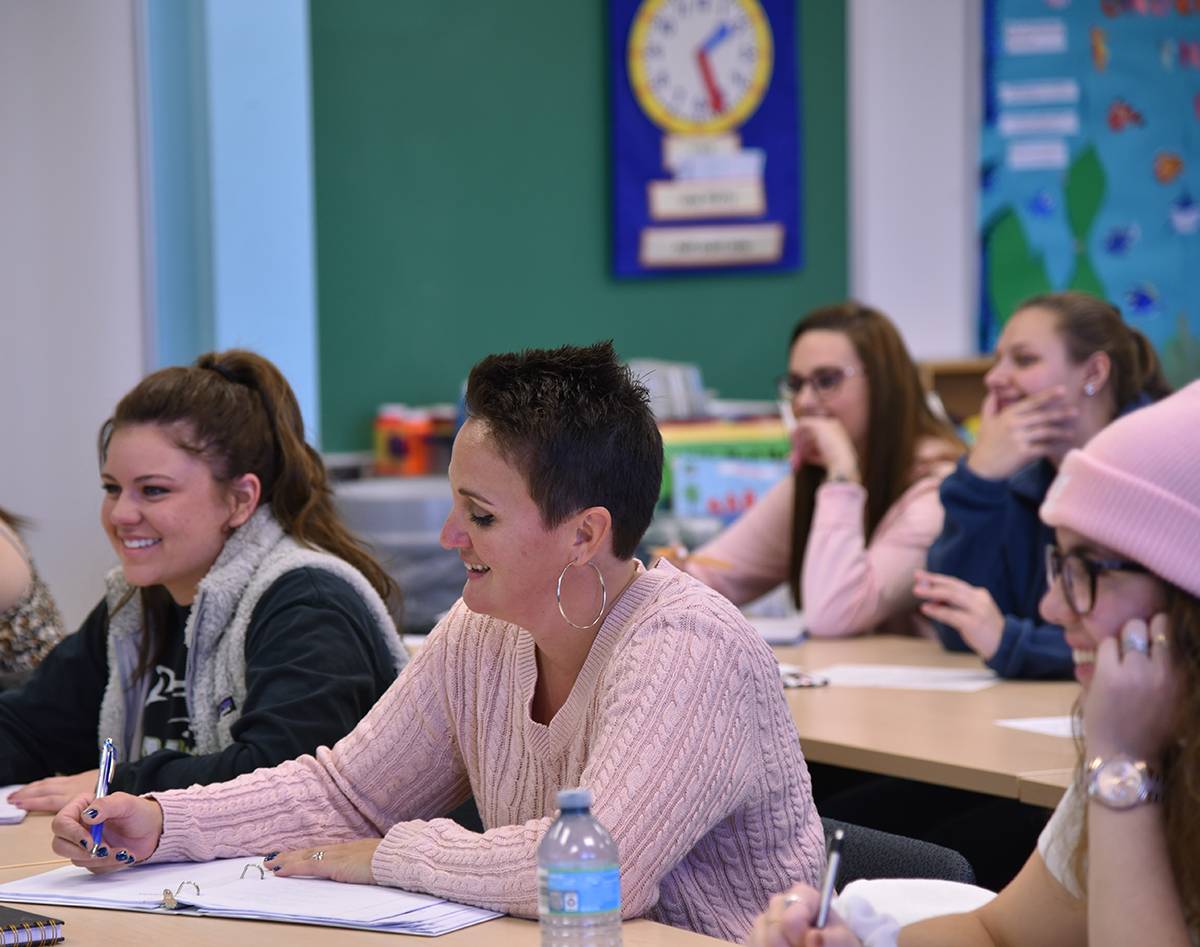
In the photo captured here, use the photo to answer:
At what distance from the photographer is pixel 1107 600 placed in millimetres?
1332

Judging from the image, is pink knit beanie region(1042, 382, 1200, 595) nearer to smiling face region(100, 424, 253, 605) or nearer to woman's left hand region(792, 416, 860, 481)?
smiling face region(100, 424, 253, 605)

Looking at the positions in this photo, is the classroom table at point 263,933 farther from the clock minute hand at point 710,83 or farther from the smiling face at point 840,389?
the clock minute hand at point 710,83

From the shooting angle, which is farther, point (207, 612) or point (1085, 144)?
point (1085, 144)

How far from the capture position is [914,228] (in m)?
6.12

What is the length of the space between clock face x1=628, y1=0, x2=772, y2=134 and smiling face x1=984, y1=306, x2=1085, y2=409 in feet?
8.39

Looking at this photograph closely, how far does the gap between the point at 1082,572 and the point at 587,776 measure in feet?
1.90

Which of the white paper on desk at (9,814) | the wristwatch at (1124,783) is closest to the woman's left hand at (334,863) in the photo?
the white paper on desk at (9,814)

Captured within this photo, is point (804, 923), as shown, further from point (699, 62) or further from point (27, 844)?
point (699, 62)

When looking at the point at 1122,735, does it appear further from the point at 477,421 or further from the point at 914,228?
the point at 914,228

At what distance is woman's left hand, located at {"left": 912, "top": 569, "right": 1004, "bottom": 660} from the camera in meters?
3.00

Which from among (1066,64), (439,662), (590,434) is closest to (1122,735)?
(590,434)

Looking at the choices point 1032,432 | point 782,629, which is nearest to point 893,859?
point 1032,432

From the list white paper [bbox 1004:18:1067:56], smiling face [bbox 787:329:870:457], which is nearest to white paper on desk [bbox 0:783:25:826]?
smiling face [bbox 787:329:870:457]

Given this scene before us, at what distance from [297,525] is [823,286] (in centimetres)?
385
